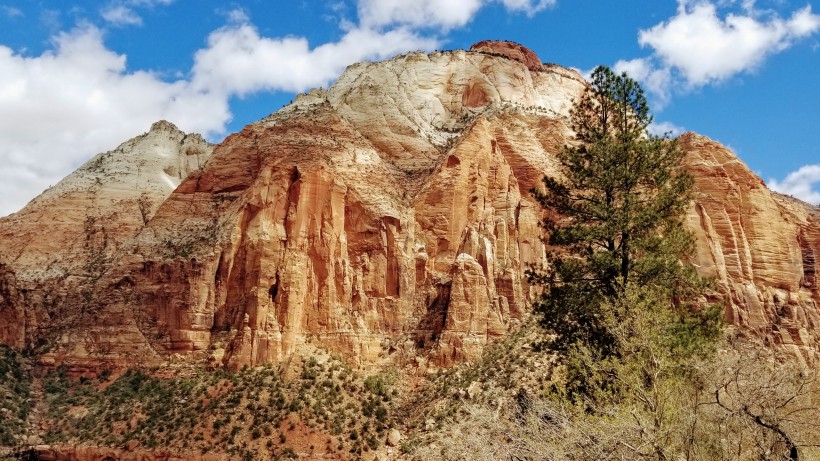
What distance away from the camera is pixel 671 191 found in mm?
25797

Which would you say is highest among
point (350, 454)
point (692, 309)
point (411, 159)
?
point (411, 159)

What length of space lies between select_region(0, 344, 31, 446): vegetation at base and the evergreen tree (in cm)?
3821

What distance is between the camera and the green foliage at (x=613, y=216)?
2491cm

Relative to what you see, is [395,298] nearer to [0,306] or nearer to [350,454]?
[350,454]

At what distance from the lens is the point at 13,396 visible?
49.2 metres

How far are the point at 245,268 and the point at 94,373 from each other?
14056mm

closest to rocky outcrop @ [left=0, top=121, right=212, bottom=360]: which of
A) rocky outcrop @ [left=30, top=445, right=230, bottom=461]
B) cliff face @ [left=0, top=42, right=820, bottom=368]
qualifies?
cliff face @ [left=0, top=42, right=820, bottom=368]

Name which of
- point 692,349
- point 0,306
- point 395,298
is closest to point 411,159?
point 395,298

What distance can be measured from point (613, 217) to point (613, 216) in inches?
2.0

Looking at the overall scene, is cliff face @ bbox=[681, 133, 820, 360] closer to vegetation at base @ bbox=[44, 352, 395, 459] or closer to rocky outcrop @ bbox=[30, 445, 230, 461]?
vegetation at base @ bbox=[44, 352, 395, 459]

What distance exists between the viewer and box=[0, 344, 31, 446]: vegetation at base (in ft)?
151

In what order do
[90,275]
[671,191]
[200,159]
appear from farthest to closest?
[200,159] < [90,275] < [671,191]

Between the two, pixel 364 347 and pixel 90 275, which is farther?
pixel 90 275

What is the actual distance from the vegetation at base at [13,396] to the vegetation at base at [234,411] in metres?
1.69
